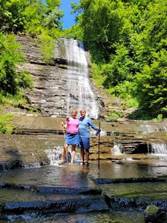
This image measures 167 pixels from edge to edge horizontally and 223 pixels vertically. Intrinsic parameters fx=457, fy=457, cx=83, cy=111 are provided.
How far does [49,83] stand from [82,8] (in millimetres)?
14347

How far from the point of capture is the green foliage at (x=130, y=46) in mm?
29828

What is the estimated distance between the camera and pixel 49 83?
3011cm

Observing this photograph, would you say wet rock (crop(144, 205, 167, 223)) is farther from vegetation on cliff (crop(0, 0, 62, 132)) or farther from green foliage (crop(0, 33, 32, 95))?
green foliage (crop(0, 33, 32, 95))

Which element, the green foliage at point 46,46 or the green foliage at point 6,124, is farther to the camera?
the green foliage at point 46,46

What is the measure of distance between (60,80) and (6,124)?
1151 centimetres

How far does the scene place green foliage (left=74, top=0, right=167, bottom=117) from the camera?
2983 cm

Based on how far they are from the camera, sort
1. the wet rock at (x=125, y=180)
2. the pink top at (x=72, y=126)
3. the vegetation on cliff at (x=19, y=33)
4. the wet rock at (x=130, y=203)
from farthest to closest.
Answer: the vegetation on cliff at (x=19, y=33)
the pink top at (x=72, y=126)
the wet rock at (x=125, y=180)
the wet rock at (x=130, y=203)

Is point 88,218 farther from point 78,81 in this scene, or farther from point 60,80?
point 78,81

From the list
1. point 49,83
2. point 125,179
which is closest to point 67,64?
point 49,83

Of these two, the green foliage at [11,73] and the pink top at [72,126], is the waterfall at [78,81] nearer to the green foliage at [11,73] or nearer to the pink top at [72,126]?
the green foliage at [11,73]

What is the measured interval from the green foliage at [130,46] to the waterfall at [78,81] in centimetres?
144

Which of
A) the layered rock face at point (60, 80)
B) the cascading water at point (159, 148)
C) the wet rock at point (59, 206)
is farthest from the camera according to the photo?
the layered rock face at point (60, 80)

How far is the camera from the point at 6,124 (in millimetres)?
19641

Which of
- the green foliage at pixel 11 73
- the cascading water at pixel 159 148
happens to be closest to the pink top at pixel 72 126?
the cascading water at pixel 159 148
